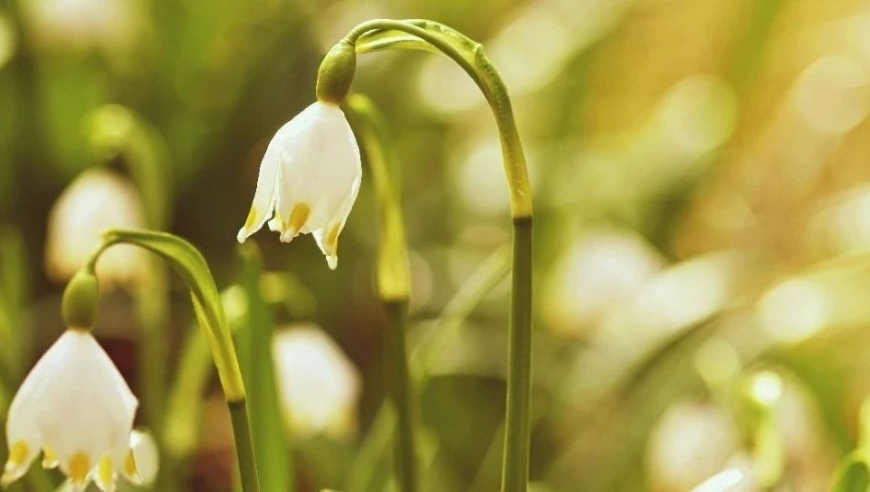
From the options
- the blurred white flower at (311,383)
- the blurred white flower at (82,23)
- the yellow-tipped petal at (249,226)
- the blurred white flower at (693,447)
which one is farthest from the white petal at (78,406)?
the blurred white flower at (82,23)


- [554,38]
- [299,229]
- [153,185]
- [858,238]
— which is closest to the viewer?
[299,229]

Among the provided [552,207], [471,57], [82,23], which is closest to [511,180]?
[471,57]

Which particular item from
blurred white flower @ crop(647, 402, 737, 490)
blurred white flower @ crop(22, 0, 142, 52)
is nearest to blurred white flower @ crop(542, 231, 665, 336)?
blurred white flower @ crop(647, 402, 737, 490)

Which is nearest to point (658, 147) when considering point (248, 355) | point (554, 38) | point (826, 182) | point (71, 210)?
point (554, 38)

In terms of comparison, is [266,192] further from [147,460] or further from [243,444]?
[147,460]

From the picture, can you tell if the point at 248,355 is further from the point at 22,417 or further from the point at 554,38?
the point at 554,38
